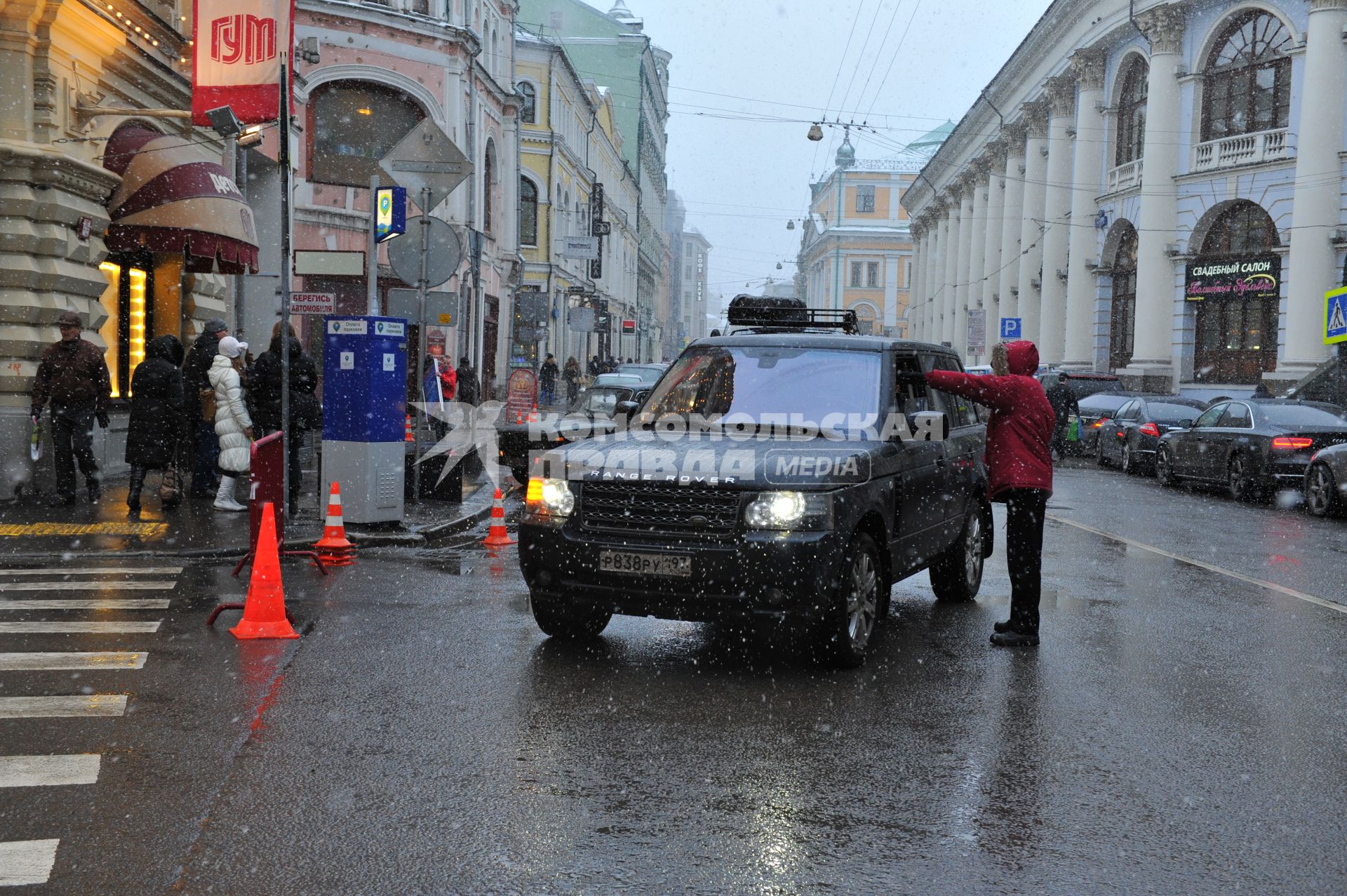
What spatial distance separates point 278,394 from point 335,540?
12.3ft

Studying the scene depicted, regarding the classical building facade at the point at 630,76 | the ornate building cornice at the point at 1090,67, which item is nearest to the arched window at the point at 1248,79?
the ornate building cornice at the point at 1090,67

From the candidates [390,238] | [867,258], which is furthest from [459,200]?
[867,258]

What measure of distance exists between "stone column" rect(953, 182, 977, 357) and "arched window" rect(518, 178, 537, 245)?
23230 mm

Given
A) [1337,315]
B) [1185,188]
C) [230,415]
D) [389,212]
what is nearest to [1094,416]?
[1337,315]

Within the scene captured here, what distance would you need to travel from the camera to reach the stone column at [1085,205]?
42688 mm

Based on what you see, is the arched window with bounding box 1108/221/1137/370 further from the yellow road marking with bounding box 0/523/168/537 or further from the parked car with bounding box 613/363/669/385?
the yellow road marking with bounding box 0/523/168/537

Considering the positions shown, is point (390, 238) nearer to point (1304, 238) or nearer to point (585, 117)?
point (1304, 238)

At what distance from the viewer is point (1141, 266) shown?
124 ft

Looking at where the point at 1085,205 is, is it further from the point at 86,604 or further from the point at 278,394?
the point at 86,604

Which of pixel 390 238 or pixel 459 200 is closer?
pixel 390 238

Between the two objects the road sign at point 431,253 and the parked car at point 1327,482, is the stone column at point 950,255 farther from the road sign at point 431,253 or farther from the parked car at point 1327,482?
the road sign at point 431,253

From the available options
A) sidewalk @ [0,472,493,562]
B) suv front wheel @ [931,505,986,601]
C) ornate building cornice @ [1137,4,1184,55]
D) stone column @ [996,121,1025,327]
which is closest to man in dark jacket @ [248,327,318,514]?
sidewalk @ [0,472,493,562]

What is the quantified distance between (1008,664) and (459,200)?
30.7m

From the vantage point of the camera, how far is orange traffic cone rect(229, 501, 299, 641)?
7746 millimetres
